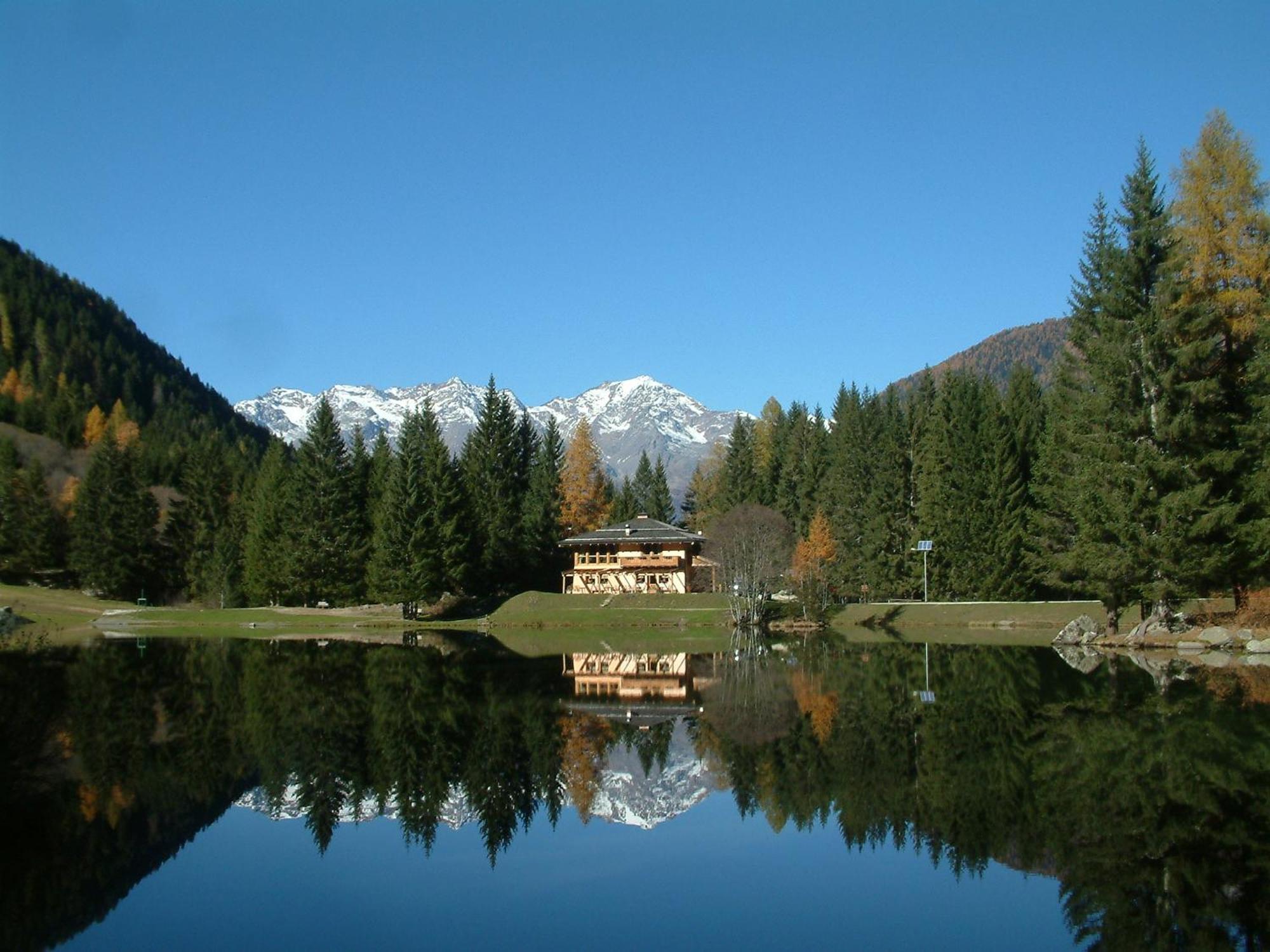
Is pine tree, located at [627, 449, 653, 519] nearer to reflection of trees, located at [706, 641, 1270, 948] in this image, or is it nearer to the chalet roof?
the chalet roof

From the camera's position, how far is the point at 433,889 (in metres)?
10.5

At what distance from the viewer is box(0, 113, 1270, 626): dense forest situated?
3712 centimetres

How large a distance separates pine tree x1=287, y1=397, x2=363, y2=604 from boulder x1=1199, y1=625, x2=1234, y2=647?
46.6 m

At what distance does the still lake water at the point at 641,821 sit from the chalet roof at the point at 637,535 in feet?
175

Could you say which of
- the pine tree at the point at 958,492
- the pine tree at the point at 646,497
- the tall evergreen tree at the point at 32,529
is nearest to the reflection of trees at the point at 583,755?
the pine tree at the point at 958,492

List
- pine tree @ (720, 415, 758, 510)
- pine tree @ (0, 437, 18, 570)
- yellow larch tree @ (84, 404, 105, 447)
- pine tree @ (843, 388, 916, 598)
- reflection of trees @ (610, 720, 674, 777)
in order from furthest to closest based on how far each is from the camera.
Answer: yellow larch tree @ (84, 404, 105, 447) → pine tree @ (720, 415, 758, 510) → pine tree @ (0, 437, 18, 570) → pine tree @ (843, 388, 916, 598) → reflection of trees @ (610, 720, 674, 777)

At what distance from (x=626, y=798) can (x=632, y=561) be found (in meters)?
63.3

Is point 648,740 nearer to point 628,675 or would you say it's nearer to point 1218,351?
point 628,675

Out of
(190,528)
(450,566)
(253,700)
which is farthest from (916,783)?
(190,528)

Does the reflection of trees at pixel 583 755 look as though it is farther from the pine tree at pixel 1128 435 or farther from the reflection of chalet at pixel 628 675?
the pine tree at pixel 1128 435

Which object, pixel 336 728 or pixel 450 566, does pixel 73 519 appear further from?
pixel 336 728

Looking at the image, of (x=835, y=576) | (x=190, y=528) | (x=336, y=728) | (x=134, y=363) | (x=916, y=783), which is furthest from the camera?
(x=134, y=363)

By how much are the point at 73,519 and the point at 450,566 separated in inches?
1149

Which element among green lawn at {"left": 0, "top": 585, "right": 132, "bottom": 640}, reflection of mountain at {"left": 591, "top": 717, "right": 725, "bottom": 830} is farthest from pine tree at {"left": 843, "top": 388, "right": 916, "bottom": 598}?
reflection of mountain at {"left": 591, "top": 717, "right": 725, "bottom": 830}
